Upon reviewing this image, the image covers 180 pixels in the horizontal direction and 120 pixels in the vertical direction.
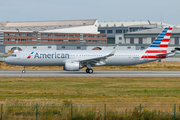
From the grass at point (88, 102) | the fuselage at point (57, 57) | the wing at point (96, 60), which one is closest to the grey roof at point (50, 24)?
the fuselage at point (57, 57)

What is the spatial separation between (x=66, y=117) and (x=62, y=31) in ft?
441

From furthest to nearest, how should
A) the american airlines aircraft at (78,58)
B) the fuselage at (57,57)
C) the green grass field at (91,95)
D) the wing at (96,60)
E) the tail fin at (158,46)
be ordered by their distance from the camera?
Result: the tail fin at (158,46)
the fuselage at (57,57)
the american airlines aircraft at (78,58)
the wing at (96,60)
the green grass field at (91,95)

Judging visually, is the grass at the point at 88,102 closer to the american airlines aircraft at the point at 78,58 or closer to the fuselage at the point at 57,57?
the american airlines aircraft at the point at 78,58

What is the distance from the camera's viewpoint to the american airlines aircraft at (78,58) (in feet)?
157

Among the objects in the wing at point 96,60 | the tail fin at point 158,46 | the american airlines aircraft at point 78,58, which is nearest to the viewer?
the wing at point 96,60

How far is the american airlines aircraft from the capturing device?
157 ft

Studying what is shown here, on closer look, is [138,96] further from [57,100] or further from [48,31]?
[48,31]

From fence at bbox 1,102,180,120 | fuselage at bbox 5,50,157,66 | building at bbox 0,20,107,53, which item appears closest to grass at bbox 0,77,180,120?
fence at bbox 1,102,180,120

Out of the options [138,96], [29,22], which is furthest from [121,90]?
[29,22]

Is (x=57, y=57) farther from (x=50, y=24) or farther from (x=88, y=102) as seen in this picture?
(x=50, y=24)

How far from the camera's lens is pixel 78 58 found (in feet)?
163

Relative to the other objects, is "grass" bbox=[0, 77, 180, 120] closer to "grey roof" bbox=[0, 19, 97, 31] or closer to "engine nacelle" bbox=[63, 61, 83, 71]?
"engine nacelle" bbox=[63, 61, 83, 71]

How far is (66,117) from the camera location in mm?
16984

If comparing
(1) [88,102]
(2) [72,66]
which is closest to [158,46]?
(2) [72,66]
